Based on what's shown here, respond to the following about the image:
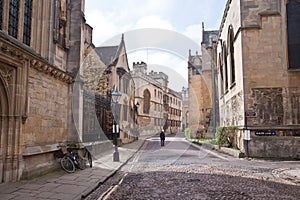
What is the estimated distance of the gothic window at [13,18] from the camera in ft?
26.3

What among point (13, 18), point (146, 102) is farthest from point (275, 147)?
point (146, 102)

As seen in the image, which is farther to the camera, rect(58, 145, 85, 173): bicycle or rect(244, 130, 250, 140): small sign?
rect(244, 130, 250, 140): small sign

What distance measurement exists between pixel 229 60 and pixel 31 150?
15.1 metres

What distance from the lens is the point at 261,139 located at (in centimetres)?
1345

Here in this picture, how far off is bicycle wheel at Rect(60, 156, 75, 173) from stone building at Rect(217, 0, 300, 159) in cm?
888

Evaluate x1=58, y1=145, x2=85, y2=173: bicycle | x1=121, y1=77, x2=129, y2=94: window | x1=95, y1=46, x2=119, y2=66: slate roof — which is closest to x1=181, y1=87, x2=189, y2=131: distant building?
x1=121, y1=77, x2=129, y2=94: window

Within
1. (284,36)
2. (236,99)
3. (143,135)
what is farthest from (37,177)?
(143,135)

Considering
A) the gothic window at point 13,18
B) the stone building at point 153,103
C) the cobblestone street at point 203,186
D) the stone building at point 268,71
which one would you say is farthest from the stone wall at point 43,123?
the stone building at point 153,103

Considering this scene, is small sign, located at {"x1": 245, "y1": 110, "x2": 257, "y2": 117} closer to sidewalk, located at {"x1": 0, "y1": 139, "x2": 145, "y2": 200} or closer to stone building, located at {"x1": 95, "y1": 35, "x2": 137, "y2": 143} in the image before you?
sidewalk, located at {"x1": 0, "y1": 139, "x2": 145, "y2": 200}

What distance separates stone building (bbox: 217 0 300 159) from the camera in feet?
45.4

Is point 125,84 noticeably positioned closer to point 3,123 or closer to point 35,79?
point 35,79

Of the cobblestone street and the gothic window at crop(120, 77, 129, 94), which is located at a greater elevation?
the gothic window at crop(120, 77, 129, 94)

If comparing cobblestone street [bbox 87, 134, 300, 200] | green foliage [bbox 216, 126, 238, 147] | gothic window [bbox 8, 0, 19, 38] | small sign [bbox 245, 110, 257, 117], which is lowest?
cobblestone street [bbox 87, 134, 300, 200]

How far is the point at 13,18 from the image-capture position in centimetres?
819
